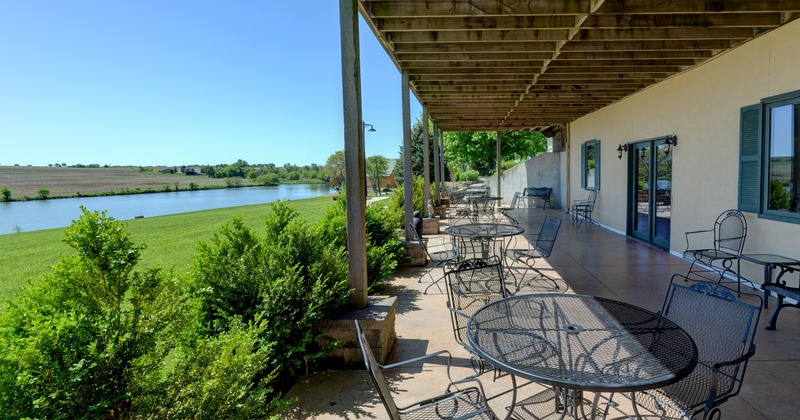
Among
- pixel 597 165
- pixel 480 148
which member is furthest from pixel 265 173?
pixel 597 165

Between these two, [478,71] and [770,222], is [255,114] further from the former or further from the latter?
[770,222]

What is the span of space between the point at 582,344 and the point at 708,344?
759 mm

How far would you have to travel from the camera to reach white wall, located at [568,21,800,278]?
4.08 m

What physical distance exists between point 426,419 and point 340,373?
1.17 meters

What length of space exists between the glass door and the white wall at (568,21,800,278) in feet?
0.70

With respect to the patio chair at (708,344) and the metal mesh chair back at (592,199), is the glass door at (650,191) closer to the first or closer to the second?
the metal mesh chair back at (592,199)

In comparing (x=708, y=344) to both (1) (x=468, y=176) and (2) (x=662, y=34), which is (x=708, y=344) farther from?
(1) (x=468, y=176)

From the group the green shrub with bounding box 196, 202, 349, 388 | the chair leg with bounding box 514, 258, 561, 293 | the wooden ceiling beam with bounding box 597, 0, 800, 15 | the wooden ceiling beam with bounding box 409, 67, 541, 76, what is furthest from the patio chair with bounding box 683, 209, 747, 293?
the green shrub with bounding box 196, 202, 349, 388

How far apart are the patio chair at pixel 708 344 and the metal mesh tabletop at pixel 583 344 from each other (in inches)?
7.8

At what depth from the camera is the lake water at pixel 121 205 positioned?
15.1m

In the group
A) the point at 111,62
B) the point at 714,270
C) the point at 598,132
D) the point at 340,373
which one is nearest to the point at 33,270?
the point at 340,373

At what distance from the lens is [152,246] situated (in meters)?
10.5

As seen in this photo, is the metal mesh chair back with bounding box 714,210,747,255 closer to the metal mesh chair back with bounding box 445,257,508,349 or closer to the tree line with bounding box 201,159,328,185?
the metal mesh chair back with bounding box 445,257,508,349

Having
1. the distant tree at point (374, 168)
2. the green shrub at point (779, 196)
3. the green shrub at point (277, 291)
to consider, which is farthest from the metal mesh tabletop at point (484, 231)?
the distant tree at point (374, 168)
